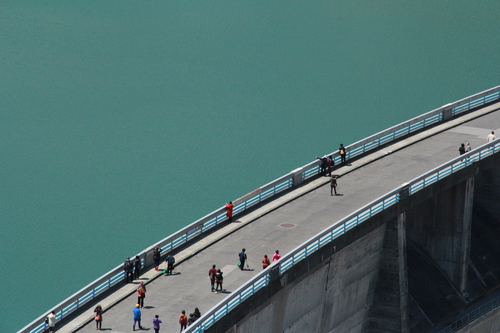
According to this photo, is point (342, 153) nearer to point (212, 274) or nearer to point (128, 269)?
point (212, 274)

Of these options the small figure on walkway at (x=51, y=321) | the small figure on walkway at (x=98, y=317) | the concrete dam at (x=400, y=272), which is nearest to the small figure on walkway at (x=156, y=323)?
the concrete dam at (x=400, y=272)

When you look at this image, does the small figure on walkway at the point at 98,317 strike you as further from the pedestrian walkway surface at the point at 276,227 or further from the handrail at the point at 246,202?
the handrail at the point at 246,202

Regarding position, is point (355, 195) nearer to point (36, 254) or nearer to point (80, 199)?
point (36, 254)

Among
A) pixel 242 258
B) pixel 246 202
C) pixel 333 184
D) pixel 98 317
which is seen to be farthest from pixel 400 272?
pixel 98 317

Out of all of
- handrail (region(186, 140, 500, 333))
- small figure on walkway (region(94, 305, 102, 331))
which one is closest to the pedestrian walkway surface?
small figure on walkway (region(94, 305, 102, 331))

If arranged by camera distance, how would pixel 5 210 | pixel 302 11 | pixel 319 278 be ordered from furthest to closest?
pixel 302 11, pixel 5 210, pixel 319 278

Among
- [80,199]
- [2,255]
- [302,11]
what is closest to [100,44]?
[302,11]
